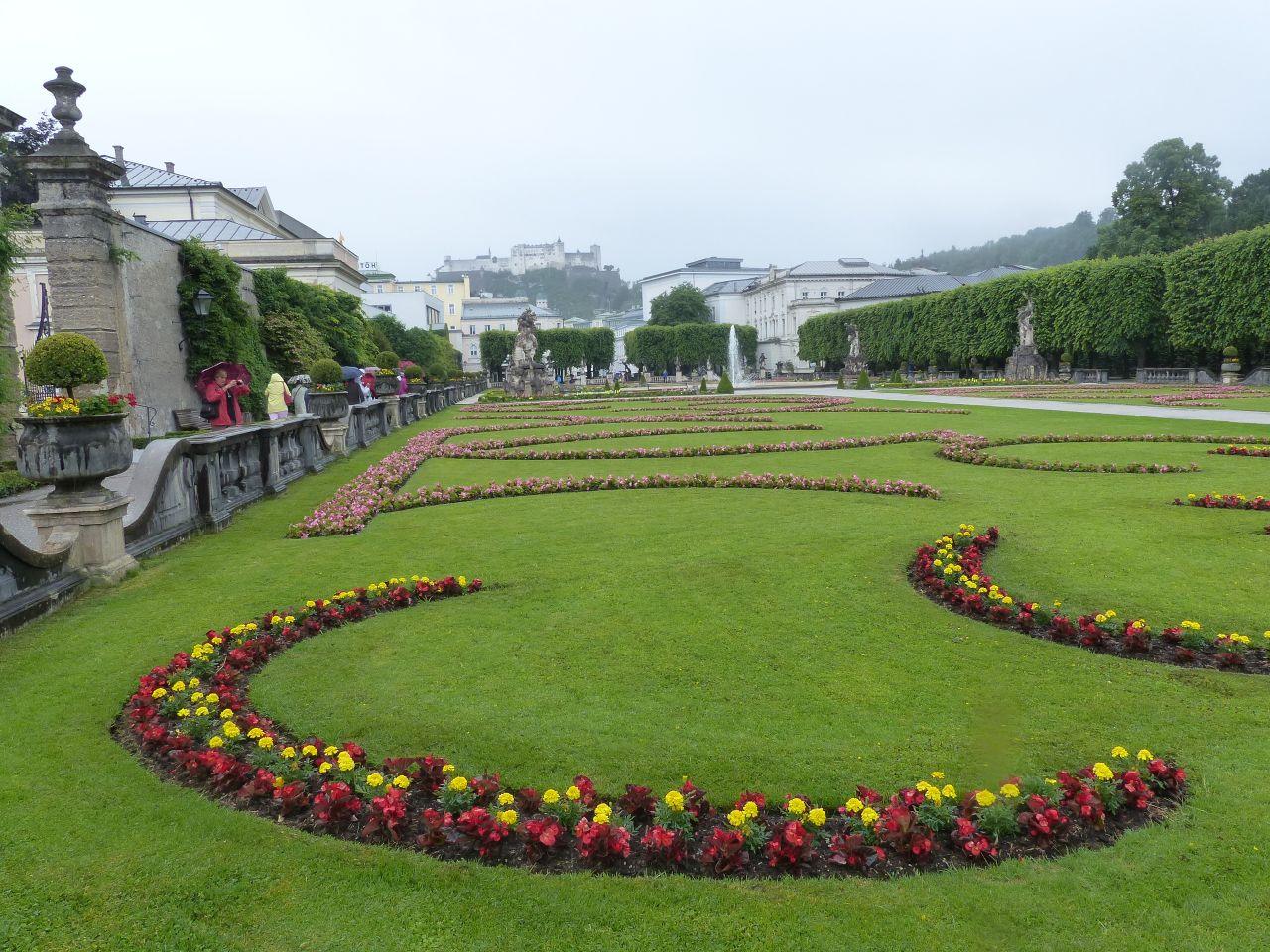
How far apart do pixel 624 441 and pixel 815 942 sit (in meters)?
15.5

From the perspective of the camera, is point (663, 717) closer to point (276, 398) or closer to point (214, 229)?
point (276, 398)

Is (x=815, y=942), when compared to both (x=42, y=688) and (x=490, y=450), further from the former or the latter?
(x=490, y=450)

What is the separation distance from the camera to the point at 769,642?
16.0ft

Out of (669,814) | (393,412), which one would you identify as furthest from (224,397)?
(669,814)

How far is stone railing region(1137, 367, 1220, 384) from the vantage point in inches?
1511

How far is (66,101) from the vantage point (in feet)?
41.4

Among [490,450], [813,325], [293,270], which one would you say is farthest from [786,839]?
[813,325]

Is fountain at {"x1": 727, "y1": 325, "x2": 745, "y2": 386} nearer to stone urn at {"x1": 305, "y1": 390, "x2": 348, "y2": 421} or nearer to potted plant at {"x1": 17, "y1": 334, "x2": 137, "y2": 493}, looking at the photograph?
stone urn at {"x1": 305, "y1": 390, "x2": 348, "y2": 421}

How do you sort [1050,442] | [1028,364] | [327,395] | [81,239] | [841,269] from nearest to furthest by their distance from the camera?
1. [1050,442]
2. [81,239]
3. [327,395]
4. [1028,364]
5. [841,269]

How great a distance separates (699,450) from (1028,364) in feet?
131

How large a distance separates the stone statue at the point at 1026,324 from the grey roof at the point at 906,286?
34.4 meters

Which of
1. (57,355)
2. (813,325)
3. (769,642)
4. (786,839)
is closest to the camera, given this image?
(786,839)

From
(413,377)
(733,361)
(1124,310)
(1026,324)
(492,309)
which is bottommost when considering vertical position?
(413,377)

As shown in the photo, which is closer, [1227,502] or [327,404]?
[1227,502]
